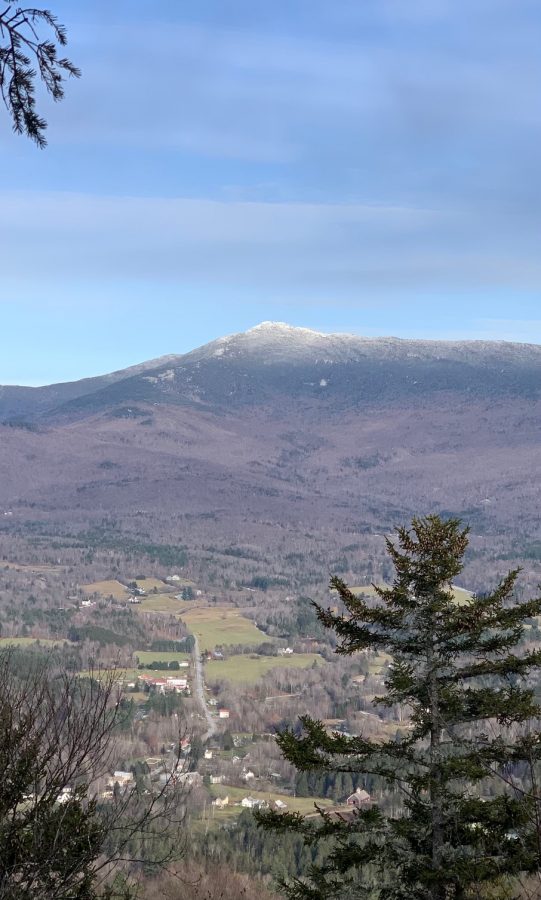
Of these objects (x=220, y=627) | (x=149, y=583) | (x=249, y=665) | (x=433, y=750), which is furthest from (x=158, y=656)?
(x=433, y=750)

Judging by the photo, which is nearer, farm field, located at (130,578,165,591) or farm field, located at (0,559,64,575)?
farm field, located at (130,578,165,591)

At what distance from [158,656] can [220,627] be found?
20603 mm

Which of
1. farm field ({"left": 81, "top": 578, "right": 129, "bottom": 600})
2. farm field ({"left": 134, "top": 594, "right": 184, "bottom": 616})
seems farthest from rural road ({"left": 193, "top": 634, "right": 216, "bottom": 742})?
farm field ({"left": 81, "top": 578, "right": 129, "bottom": 600})

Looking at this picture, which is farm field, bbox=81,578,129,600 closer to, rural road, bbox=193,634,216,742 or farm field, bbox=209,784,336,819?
rural road, bbox=193,634,216,742

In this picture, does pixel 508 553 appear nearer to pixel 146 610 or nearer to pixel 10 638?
pixel 146 610

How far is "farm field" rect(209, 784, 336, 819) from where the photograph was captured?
55594mm

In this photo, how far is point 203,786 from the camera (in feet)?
199

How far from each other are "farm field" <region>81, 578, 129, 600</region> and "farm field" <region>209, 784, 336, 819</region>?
88852 mm

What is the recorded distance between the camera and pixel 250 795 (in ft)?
199

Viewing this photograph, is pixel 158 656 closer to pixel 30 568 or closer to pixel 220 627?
pixel 220 627

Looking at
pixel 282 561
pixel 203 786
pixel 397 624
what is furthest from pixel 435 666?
pixel 282 561

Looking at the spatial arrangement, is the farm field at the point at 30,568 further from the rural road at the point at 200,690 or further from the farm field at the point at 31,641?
the rural road at the point at 200,690

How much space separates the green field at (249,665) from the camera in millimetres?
96287

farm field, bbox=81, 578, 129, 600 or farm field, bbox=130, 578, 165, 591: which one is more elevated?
farm field, bbox=81, 578, 129, 600
